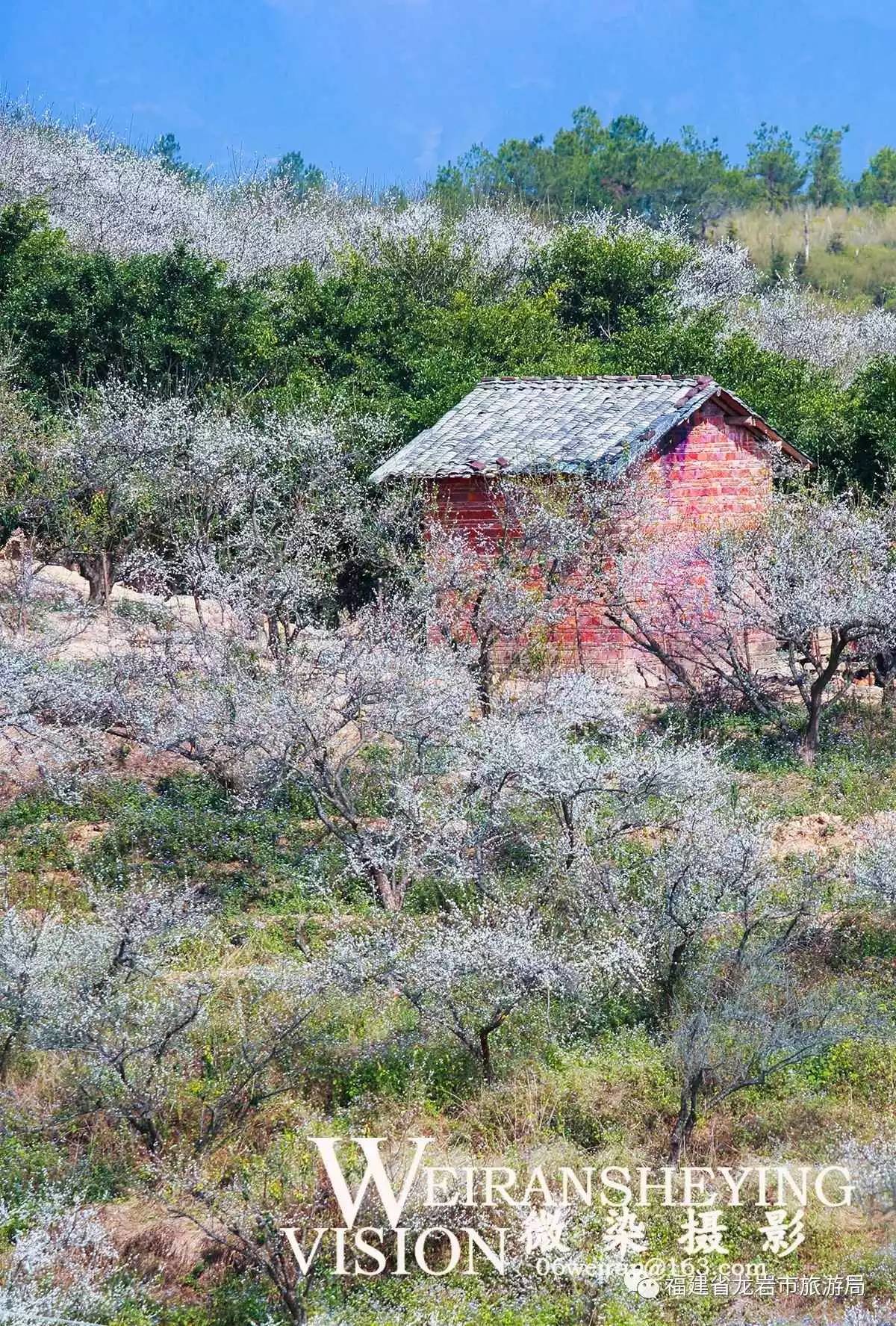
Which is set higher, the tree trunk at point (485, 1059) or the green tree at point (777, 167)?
the green tree at point (777, 167)

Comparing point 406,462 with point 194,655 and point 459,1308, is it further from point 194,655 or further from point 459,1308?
point 459,1308

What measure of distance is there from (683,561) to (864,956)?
6.10m

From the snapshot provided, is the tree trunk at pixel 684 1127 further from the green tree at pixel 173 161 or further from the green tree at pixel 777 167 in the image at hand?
the green tree at pixel 777 167

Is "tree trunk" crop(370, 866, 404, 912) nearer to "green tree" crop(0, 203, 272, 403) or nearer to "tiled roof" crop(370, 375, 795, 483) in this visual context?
"tiled roof" crop(370, 375, 795, 483)

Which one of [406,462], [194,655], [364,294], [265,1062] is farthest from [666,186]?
[265,1062]

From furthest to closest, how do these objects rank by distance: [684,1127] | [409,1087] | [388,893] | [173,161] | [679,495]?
[173,161]
[679,495]
[388,893]
[409,1087]
[684,1127]

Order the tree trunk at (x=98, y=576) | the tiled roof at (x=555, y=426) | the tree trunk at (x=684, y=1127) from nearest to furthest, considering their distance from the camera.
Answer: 1. the tree trunk at (x=684, y=1127)
2. the tiled roof at (x=555, y=426)
3. the tree trunk at (x=98, y=576)

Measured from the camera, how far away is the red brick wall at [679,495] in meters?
15.1

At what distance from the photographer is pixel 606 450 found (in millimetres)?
15016

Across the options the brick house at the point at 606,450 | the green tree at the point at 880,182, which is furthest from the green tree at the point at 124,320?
the green tree at the point at 880,182

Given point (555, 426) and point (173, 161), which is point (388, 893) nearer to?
point (555, 426)

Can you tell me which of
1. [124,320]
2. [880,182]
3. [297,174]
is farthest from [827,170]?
[124,320]

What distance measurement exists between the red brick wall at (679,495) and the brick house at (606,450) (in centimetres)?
2

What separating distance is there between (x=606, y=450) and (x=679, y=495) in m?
1.64
